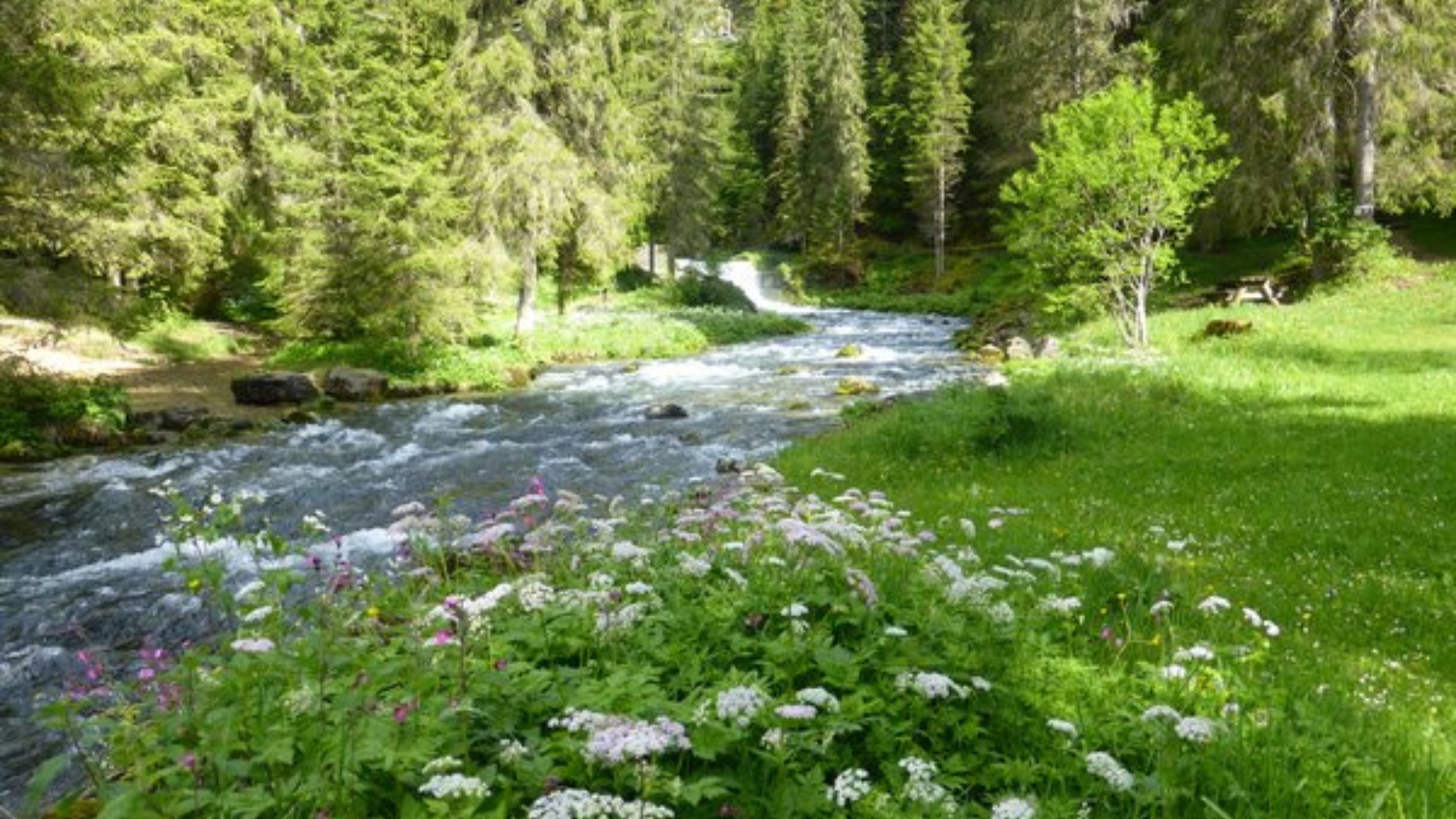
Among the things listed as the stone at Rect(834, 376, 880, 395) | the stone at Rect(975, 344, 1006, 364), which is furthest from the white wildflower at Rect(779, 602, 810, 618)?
the stone at Rect(975, 344, 1006, 364)

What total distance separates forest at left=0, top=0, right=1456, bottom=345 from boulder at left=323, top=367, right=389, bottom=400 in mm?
2356

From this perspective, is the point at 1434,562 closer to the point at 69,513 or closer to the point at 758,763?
the point at 758,763

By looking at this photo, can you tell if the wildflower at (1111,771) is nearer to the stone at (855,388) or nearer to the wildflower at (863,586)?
the wildflower at (863,586)

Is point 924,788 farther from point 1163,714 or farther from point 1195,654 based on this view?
point 1195,654

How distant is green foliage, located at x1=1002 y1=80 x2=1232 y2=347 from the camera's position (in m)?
19.4

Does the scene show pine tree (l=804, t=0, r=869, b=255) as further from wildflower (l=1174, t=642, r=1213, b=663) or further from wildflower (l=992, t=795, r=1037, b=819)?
wildflower (l=992, t=795, r=1037, b=819)

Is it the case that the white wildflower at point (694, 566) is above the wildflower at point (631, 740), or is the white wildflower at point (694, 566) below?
below

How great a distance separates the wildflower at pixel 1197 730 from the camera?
340cm

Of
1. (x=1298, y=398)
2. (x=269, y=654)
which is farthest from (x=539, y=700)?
(x=1298, y=398)

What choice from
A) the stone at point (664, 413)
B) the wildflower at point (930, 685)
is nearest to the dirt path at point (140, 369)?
the stone at point (664, 413)

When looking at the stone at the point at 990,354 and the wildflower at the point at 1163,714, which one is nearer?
the wildflower at the point at 1163,714

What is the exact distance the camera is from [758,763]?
359 cm

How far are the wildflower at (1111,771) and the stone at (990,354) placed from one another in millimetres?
22827

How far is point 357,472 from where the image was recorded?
49.3 feet
